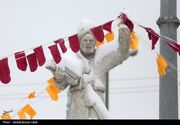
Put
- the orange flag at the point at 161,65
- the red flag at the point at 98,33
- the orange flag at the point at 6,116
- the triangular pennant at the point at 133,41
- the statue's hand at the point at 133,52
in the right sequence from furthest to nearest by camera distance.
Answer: the orange flag at the point at 6,116
the orange flag at the point at 161,65
the triangular pennant at the point at 133,41
the red flag at the point at 98,33
the statue's hand at the point at 133,52

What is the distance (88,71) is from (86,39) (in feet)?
1.53

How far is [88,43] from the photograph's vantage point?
1573 centimetres

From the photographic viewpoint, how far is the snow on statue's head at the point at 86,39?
51.6 feet

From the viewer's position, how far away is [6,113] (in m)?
17.5

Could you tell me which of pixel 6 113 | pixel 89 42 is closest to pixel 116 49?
pixel 89 42

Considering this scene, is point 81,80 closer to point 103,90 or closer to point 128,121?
point 103,90

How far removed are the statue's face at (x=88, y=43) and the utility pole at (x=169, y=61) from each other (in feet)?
4.17

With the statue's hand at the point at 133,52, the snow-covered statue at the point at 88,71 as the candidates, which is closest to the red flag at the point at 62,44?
the snow-covered statue at the point at 88,71

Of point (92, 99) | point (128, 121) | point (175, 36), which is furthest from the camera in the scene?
point (175, 36)

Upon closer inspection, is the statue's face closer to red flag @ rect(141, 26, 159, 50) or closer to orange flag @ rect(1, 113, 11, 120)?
red flag @ rect(141, 26, 159, 50)

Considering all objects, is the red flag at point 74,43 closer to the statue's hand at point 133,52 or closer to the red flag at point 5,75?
the statue's hand at point 133,52

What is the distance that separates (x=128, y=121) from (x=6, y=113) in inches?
159

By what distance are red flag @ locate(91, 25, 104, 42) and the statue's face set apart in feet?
0.28

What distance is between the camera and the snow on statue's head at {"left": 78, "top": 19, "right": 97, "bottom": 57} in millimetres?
15727
